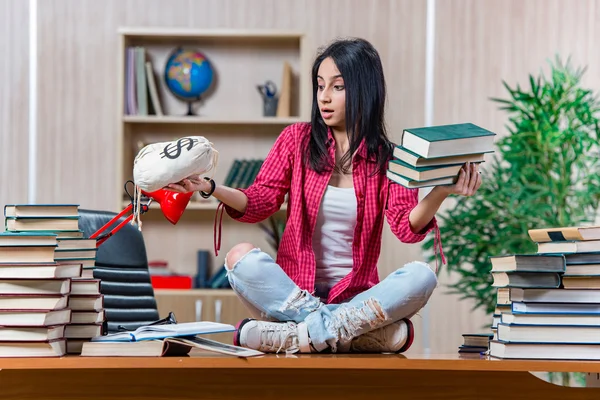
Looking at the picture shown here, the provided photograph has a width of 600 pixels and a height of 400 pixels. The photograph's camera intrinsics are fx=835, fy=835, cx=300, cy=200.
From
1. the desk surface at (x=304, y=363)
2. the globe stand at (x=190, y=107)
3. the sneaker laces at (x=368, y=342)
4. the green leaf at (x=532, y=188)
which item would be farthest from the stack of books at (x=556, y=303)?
the globe stand at (x=190, y=107)

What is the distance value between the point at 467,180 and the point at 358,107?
453 millimetres

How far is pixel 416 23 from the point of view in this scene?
441 cm

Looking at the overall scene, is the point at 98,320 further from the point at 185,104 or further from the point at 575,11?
the point at 575,11

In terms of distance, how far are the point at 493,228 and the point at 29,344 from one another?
2.40m

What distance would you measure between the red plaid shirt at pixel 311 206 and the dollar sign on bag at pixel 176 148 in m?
0.35

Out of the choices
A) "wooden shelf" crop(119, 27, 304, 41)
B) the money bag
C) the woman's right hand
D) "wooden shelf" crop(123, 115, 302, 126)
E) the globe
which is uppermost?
"wooden shelf" crop(119, 27, 304, 41)

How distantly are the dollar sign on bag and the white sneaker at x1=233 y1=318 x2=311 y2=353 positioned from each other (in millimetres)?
396

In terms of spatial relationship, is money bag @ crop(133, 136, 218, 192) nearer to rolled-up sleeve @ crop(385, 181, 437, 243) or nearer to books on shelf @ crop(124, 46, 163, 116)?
rolled-up sleeve @ crop(385, 181, 437, 243)

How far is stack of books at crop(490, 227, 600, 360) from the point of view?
1.70 m

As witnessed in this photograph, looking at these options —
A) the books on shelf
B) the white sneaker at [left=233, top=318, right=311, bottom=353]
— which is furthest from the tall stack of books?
the books on shelf

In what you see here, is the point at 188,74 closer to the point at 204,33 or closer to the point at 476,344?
the point at 204,33

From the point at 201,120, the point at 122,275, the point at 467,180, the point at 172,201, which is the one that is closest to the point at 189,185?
the point at 172,201

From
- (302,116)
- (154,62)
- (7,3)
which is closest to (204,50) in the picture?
(154,62)

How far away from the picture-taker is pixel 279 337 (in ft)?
5.87
